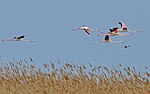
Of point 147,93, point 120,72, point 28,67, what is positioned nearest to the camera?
point 147,93

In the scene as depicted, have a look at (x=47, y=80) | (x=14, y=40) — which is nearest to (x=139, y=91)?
(x=47, y=80)

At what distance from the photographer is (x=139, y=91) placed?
6789 millimetres

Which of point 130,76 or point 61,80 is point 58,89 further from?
point 130,76

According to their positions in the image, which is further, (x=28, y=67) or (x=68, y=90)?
(x=28, y=67)

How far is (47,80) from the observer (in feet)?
24.6

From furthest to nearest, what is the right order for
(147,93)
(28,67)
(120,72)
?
(28,67) < (120,72) < (147,93)

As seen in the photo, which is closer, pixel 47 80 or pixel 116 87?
pixel 116 87

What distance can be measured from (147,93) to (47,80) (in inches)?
59.0

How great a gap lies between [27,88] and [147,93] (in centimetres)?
163

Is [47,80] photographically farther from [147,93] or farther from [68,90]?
[147,93]

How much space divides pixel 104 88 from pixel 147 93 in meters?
0.61

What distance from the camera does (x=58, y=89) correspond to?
7.17 metres

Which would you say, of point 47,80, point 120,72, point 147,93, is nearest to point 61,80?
point 47,80

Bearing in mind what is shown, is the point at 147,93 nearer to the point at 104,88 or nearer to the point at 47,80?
the point at 104,88
